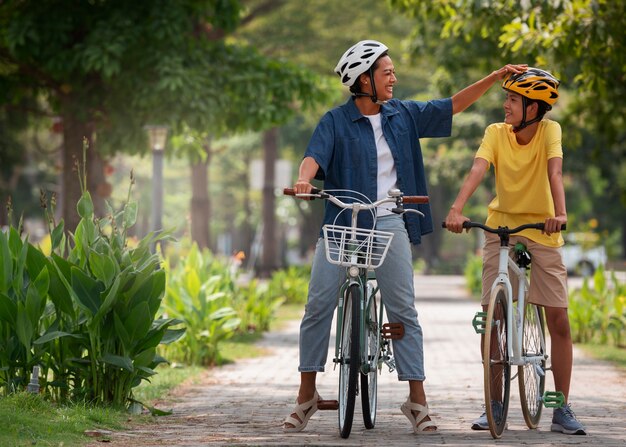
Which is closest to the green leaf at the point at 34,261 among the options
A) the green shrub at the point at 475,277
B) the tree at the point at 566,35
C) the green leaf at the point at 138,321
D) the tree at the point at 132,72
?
the green leaf at the point at 138,321

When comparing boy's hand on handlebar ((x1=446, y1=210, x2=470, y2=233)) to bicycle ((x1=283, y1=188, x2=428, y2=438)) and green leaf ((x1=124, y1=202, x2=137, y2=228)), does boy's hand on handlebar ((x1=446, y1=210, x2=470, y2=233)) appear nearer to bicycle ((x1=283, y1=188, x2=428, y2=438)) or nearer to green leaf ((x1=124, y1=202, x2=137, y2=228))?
bicycle ((x1=283, y1=188, x2=428, y2=438))

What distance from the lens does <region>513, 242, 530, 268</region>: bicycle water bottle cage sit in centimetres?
712

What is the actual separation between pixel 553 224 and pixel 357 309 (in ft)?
3.47

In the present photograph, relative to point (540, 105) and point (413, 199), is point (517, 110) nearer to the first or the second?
point (540, 105)

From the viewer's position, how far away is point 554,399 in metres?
7.09

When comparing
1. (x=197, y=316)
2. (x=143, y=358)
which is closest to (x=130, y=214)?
(x=143, y=358)

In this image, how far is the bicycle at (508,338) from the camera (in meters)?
6.76

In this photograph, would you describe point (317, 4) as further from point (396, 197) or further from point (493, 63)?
point (396, 197)

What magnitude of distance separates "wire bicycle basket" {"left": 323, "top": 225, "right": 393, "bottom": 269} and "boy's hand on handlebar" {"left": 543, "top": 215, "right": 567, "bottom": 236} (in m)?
0.77

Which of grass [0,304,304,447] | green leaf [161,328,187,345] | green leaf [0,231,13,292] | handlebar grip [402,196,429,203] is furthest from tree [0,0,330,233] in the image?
handlebar grip [402,196,429,203]

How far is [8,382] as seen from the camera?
7.76 m

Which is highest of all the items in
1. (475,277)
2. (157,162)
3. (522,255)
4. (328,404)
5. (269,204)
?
(269,204)

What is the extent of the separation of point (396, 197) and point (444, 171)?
2812cm

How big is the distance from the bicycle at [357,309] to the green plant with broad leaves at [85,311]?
1.27 meters
